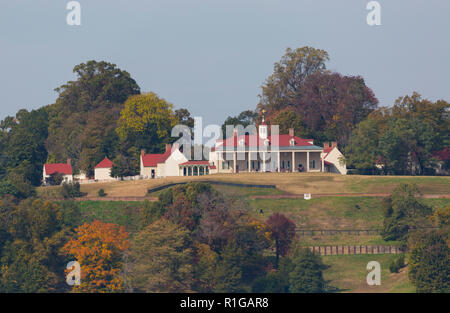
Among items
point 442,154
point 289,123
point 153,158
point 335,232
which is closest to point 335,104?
point 289,123

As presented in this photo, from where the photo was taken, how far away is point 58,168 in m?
121

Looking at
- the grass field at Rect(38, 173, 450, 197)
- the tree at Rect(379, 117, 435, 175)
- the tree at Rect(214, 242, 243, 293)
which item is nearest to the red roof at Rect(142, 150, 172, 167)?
the grass field at Rect(38, 173, 450, 197)

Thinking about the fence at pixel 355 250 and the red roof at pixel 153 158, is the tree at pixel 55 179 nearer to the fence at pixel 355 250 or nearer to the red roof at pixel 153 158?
the red roof at pixel 153 158

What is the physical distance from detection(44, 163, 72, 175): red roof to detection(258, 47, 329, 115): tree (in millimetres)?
32482

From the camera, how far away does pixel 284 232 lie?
77.8 m

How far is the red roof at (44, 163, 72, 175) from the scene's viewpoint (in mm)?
119875

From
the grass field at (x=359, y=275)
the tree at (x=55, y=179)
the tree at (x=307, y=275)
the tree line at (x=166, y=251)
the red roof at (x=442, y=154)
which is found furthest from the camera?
the tree at (x=55, y=179)

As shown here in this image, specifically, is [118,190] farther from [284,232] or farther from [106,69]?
[106,69]

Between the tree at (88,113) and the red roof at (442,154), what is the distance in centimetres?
Answer: 4295

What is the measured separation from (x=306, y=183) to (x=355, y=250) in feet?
81.5

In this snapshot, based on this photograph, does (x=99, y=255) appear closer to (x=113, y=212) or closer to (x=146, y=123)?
(x=113, y=212)

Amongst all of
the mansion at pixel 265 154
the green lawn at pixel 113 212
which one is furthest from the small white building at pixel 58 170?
the green lawn at pixel 113 212

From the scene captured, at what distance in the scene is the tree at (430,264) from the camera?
67000mm
